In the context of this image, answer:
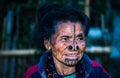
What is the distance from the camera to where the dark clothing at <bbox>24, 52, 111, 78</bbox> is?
2822 millimetres

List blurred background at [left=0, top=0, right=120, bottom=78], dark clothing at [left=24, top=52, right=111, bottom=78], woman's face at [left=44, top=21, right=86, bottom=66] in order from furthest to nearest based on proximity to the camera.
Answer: blurred background at [left=0, top=0, right=120, bottom=78] < dark clothing at [left=24, top=52, right=111, bottom=78] < woman's face at [left=44, top=21, right=86, bottom=66]

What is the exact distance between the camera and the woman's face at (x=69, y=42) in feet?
8.87

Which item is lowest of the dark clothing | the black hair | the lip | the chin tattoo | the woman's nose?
the dark clothing

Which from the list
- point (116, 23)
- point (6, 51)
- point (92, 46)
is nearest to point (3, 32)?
point (6, 51)

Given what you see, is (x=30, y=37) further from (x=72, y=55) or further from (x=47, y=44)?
(x=72, y=55)

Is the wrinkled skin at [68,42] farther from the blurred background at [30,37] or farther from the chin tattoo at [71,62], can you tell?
the blurred background at [30,37]

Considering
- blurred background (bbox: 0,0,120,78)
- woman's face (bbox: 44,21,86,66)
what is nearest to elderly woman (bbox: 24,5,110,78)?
woman's face (bbox: 44,21,86,66)

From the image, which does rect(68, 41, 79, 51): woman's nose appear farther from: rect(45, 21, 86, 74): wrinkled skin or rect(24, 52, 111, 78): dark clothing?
rect(24, 52, 111, 78): dark clothing

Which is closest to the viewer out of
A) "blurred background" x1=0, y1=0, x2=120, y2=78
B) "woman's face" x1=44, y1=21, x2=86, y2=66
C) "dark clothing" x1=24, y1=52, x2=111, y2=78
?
"woman's face" x1=44, y1=21, x2=86, y2=66

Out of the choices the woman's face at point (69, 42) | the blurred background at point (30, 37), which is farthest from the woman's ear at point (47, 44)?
the blurred background at point (30, 37)

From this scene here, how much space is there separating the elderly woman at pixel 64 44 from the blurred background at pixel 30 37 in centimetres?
174

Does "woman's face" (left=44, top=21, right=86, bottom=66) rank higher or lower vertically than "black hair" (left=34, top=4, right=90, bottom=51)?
lower

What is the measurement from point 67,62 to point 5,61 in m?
2.23

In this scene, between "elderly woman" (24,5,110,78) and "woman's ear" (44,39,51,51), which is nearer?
"elderly woman" (24,5,110,78)
